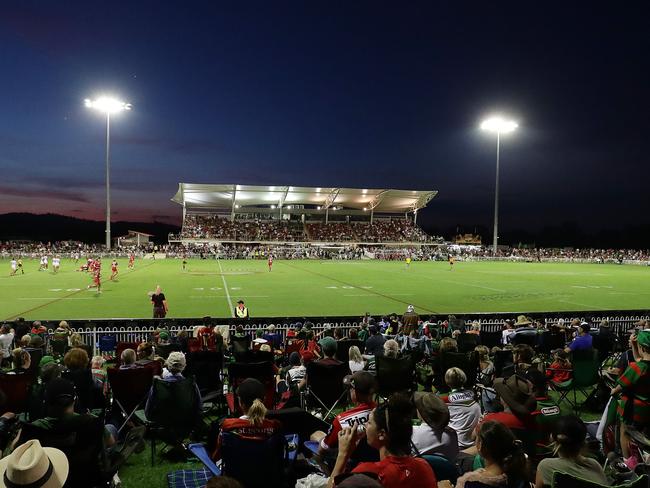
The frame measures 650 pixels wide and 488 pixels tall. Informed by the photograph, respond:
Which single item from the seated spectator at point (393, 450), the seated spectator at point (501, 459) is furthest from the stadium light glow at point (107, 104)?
the seated spectator at point (501, 459)

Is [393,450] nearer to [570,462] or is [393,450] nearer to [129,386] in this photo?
[570,462]

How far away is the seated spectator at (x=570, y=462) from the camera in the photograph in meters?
3.44

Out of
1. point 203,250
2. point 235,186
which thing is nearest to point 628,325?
point 203,250

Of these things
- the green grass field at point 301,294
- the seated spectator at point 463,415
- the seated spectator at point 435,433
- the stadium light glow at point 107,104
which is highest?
the stadium light glow at point 107,104

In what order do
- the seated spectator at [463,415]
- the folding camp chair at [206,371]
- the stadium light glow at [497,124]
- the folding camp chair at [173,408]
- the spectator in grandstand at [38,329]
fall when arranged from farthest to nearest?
the stadium light glow at [497,124] → the spectator in grandstand at [38,329] → the folding camp chair at [206,371] → the folding camp chair at [173,408] → the seated spectator at [463,415]

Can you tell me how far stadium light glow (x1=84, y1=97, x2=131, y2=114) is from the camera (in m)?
46.3

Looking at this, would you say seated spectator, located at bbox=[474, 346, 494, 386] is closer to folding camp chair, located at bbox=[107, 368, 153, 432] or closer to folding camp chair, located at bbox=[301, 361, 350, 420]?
folding camp chair, located at bbox=[301, 361, 350, 420]

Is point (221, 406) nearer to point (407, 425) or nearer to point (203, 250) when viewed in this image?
point (407, 425)

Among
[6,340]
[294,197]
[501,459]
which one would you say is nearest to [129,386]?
[501,459]

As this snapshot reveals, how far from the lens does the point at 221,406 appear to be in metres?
7.89

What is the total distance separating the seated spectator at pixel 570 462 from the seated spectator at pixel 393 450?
942 mm

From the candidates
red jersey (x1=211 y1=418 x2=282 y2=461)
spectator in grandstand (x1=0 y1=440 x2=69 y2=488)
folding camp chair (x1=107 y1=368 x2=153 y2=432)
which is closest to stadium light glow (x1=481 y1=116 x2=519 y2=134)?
folding camp chair (x1=107 y1=368 x2=153 y2=432)

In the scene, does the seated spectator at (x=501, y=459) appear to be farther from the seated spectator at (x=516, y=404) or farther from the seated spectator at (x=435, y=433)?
the seated spectator at (x=516, y=404)

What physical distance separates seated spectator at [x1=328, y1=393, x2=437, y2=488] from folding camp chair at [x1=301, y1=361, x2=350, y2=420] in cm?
344
